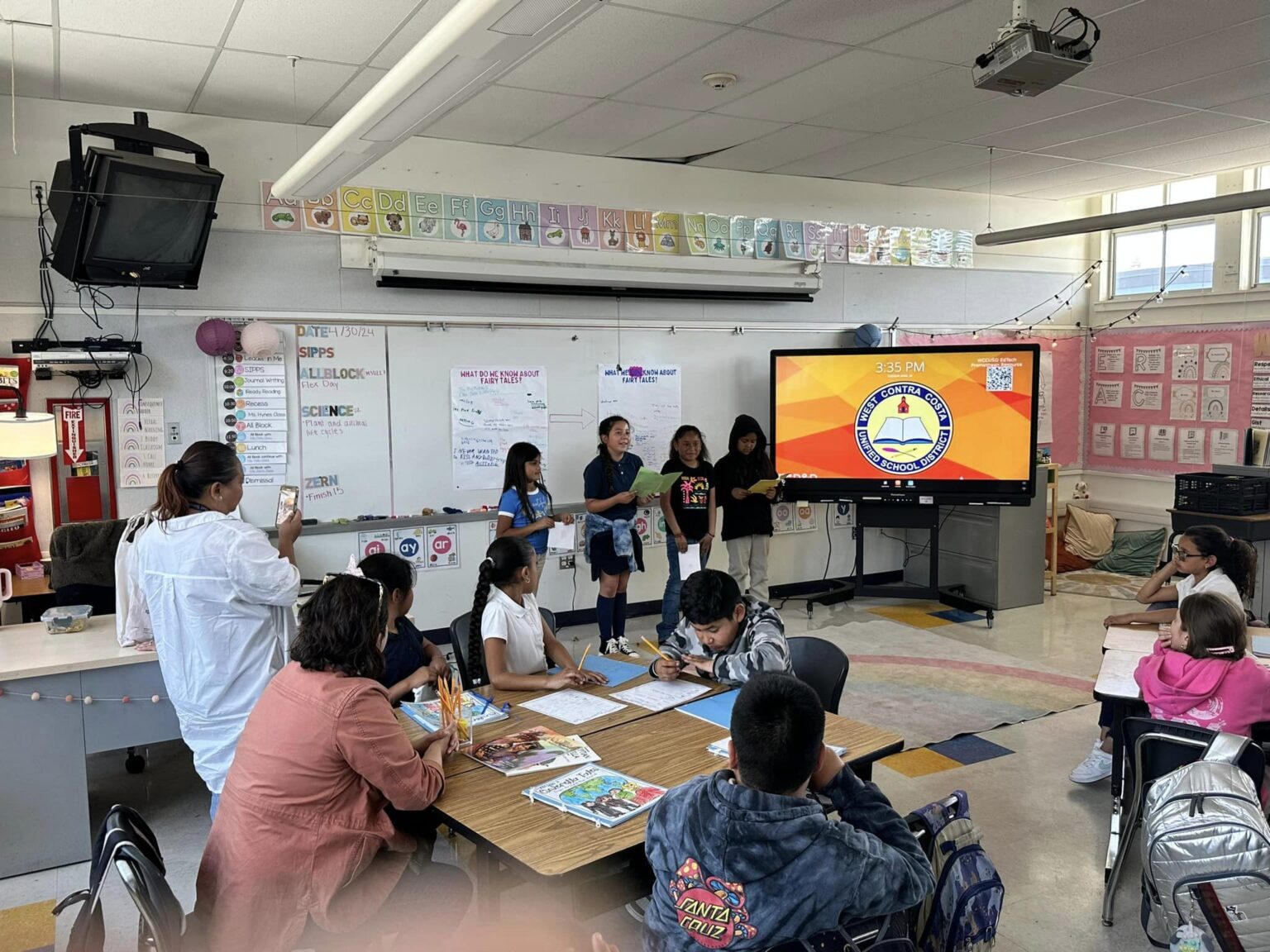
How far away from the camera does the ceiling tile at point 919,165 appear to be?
20.9 ft

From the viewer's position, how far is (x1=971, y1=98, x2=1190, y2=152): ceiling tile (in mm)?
5375

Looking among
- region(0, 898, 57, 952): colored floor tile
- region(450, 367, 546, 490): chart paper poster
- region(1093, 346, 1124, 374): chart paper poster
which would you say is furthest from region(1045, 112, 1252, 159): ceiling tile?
region(0, 898, 57, 952): colored floor tile

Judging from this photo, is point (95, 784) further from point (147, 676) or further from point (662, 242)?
point (662, 242)

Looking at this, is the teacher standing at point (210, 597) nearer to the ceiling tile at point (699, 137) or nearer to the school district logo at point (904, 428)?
the ceiling tile at point (699, 137)

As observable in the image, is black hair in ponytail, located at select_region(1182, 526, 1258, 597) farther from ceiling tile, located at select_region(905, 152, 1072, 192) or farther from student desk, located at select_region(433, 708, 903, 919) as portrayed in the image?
ceiling tile, located at select_region(905, 152, 1072, 192)

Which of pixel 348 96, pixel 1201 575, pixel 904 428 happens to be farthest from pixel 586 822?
pixel 904 428

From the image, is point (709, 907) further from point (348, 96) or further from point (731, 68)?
point (348, 96)

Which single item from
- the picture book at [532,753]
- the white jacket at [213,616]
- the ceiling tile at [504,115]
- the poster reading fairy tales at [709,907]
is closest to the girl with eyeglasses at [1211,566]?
the picture book at [532,753]

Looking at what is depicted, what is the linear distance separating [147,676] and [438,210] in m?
3.35

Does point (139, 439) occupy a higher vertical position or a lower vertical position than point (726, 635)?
higher

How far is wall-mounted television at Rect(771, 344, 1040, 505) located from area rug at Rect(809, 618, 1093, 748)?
1108 millimetres

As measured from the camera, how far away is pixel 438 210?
228 inches

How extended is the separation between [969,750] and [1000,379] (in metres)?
3.13

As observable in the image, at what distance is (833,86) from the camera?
4809 millimetres
